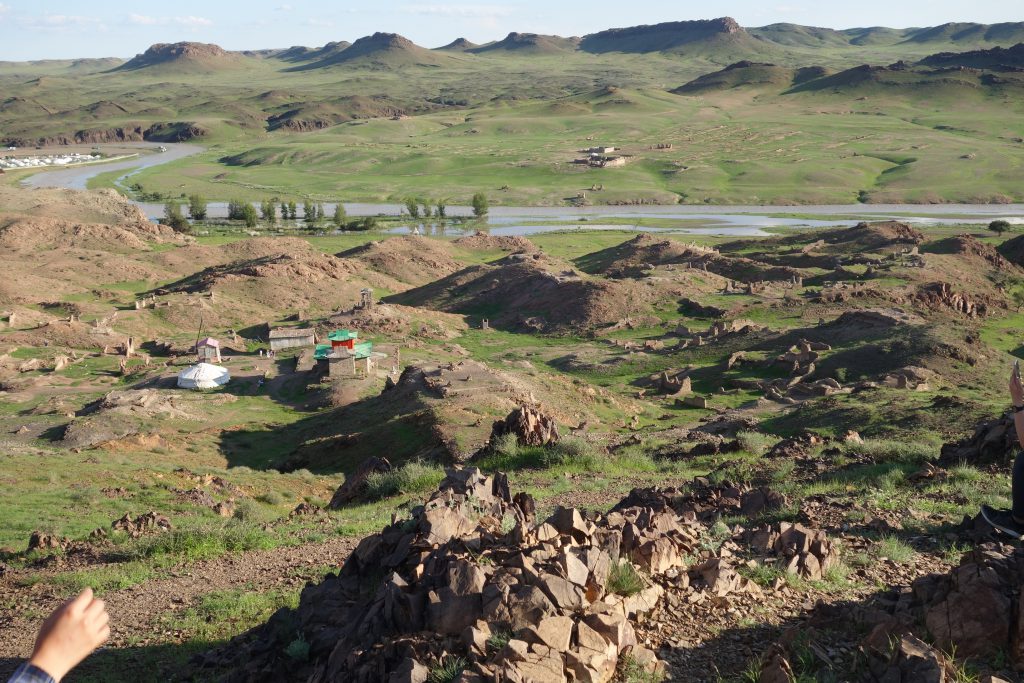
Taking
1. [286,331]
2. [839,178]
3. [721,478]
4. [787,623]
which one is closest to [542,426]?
[721,478]

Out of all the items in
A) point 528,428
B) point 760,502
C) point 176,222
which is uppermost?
point 760,502

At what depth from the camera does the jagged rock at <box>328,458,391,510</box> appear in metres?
21.1

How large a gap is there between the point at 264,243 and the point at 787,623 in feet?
265

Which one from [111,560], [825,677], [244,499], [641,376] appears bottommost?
[641,376]

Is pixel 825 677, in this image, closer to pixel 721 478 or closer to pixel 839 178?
pixel 721 478

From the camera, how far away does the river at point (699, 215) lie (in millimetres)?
109688

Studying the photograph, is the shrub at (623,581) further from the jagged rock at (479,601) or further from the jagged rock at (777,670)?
the jagged rock at (777,670)

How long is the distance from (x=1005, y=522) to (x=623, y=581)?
14.0 ft

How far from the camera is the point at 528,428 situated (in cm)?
2403

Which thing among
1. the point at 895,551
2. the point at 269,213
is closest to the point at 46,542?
the point at 895,551

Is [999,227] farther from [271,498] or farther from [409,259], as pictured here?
[271,498]

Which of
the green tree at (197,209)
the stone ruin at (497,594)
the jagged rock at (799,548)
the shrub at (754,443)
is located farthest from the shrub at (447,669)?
the green tree at (197,209)

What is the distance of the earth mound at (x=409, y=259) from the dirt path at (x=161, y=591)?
62.1m

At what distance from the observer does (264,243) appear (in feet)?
274
